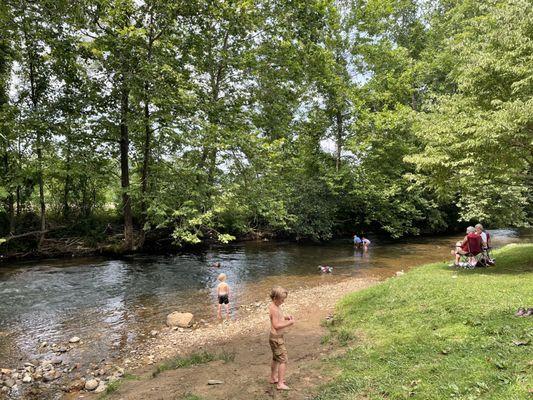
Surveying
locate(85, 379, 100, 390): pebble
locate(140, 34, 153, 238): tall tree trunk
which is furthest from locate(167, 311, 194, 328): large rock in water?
locate(140, 34, 153, 238): tall tree trunk

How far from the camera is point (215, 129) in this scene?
1920cm

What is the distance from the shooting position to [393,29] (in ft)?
140

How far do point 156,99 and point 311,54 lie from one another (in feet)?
Answer: 40.9

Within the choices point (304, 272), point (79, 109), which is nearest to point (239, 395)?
point (304, 272)

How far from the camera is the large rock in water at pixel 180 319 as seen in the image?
11845 millimetres

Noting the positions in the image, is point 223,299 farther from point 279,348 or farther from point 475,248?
point 475,248

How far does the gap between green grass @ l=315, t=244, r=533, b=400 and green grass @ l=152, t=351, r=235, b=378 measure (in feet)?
8.81

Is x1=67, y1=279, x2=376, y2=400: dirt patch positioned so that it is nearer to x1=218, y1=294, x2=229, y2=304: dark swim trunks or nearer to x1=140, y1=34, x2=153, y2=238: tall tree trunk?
x1=218, y1=294, x2=229, y2=304: dark swim trunks

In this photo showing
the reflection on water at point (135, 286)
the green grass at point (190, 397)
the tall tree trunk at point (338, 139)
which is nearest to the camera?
the green grass at point (190, 397)

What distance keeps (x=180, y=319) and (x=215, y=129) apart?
10.5 metres

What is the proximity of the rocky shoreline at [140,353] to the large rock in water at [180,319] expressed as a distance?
0.15 m

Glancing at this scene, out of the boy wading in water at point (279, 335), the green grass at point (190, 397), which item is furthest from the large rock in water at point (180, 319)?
the boy wading in water at point (279, 335)

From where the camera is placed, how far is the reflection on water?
11.2 metres

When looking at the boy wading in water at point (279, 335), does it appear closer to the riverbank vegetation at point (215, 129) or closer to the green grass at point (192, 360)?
the green grass at point (192, 360)
